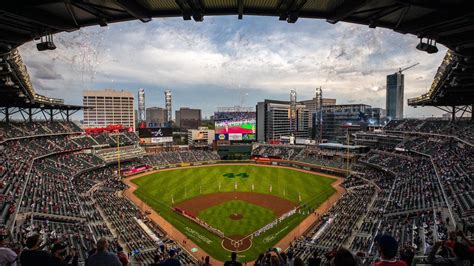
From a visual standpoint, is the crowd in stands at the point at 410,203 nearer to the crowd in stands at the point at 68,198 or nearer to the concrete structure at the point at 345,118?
the crowd in stands at the point at 68,198

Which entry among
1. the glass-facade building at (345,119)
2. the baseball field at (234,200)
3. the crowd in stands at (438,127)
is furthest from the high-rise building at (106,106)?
the crowd in stands at (438,127)

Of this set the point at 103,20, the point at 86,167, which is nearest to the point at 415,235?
the point at 103,20

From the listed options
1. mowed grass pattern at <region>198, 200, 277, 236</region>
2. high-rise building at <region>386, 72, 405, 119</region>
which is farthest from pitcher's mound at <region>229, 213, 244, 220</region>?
high-rise building at <region>386, 72, 405, 119</region>

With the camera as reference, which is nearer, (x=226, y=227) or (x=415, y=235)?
(x=415, y=235)

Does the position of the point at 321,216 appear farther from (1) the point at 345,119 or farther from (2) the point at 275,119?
(1) the point at 345,119

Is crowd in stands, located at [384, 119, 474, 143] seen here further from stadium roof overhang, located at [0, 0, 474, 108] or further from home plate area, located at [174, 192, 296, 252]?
stadium roof overhang, located at [0, 0, 474, 108]

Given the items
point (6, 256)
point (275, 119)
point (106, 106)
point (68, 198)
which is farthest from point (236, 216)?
point (106, 106)

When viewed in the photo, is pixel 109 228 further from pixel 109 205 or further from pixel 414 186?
pixel 414 186
